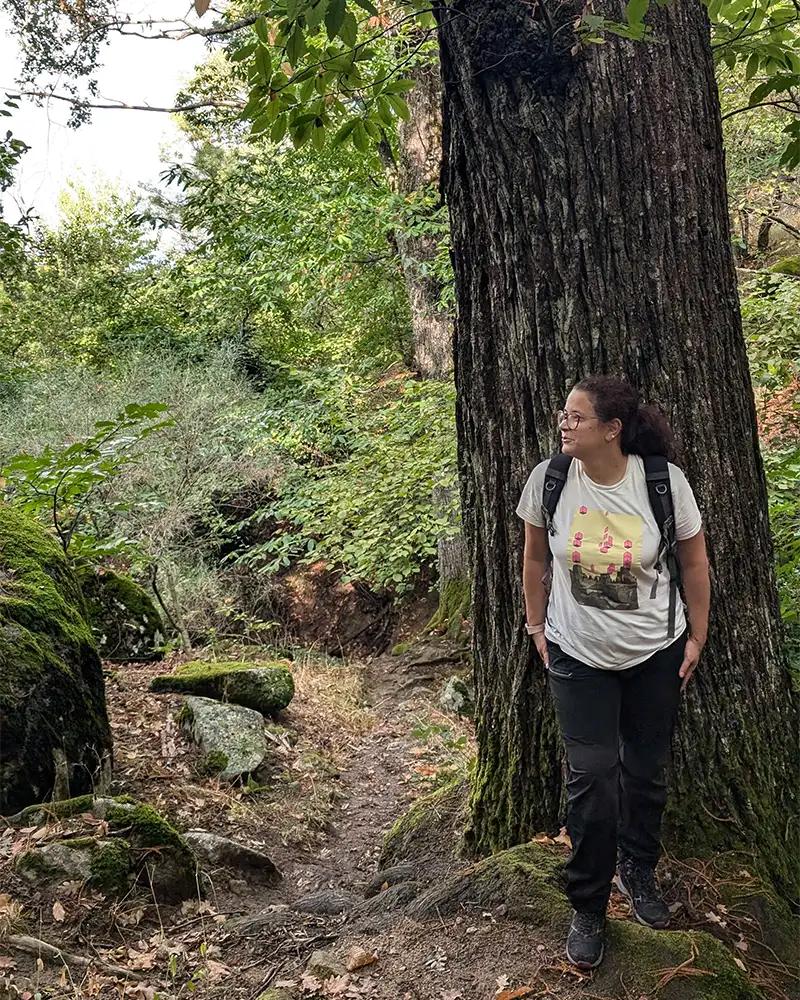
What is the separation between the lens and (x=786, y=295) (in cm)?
651

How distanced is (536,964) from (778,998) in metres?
0.79

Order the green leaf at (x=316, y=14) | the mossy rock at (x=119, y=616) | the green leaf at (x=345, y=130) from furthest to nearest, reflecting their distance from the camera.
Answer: the mossy rock at (x=119, y=616) < the green leaf at (x=345, y=130) < the green leaf at (x=316, y=14)

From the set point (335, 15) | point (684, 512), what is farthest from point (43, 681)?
point (335, 15)

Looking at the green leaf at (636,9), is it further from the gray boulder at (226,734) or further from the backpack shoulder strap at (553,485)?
the gray boulder at (226,734)

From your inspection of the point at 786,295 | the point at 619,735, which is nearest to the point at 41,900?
the point at 619,735

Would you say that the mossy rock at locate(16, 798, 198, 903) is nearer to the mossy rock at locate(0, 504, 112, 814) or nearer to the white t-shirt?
the mossy rock at locate(0, 504, 112, 814)

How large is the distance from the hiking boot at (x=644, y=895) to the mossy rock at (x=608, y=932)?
115mm

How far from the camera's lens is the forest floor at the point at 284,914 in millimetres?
2561

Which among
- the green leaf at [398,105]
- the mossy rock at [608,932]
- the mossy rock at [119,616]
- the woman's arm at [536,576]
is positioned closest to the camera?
the mossy rock at [608,932]

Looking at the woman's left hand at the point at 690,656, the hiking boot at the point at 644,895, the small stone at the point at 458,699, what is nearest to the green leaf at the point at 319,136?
the woman's left hand at the point at 690,656

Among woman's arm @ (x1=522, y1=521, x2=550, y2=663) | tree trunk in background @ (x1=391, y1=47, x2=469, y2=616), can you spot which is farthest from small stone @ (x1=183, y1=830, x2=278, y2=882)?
tree trunk in background @ (x1=391, y1=47, x2=469, y2=616)

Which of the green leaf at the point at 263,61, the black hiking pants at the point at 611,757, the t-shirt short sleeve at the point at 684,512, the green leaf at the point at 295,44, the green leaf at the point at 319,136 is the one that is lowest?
the black hiking pants at the point at 611,757

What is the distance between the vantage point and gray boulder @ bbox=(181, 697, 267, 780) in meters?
5.46

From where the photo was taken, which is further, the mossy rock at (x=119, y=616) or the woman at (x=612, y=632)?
the mossy rock at (x=119, y=616)
